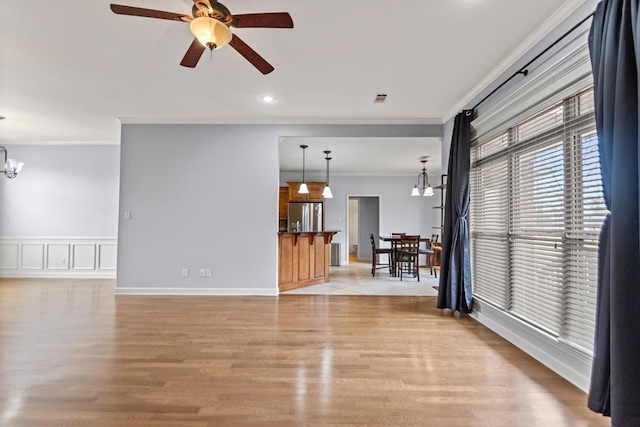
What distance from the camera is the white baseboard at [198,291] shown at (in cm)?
489

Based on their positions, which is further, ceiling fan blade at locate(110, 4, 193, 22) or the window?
the window

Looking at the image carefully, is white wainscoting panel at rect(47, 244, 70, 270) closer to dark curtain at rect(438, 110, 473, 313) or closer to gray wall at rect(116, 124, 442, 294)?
gray wall at rect(116, 124, 442, 294)

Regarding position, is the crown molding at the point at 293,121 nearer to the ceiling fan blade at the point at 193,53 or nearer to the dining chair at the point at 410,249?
the ceiling fan blade at the point at 193,53

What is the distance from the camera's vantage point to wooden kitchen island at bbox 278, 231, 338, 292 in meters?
5.31

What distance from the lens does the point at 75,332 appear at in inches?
128

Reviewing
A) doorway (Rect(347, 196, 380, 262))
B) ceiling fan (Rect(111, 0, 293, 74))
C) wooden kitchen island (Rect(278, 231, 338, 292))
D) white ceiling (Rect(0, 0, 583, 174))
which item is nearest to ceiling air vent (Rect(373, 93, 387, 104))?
white ceiling (Rect(0, 0, 583, 174))

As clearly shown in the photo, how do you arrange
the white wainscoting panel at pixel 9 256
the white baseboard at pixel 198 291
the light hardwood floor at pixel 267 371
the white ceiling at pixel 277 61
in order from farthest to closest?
1. the white wainscoting panel at pixel 9 256
2. the white baseboard at pixel 198 291
3. the white ceiling at pixel 277 61
4. the light hardwood floor at pixel 267 371

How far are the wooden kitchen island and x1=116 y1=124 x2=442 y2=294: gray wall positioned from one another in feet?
1.21

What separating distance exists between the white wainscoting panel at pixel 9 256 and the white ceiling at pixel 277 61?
271 centimetres

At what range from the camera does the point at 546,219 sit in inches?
103

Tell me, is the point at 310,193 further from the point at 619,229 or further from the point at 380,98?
the point at 619,229

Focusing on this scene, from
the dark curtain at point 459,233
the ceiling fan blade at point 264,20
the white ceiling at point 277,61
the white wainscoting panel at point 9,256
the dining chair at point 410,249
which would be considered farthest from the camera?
the dining chair at point 410,249

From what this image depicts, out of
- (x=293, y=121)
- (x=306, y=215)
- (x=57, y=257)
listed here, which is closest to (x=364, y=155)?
(x=293, y=121)

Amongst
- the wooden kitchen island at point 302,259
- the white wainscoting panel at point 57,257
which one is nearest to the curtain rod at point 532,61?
the wooden kitchen island at point 302,259
